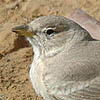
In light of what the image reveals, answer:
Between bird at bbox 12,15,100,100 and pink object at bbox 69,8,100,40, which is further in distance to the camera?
pink object at bbox 69,8,100,40

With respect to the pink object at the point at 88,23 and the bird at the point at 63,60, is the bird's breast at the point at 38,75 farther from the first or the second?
the pink object at the point at 88,23

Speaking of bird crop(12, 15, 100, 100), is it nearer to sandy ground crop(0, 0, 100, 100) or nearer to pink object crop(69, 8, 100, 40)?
sandy ground crop(0, 0, 100, 100)

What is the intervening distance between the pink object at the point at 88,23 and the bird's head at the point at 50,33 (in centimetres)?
133

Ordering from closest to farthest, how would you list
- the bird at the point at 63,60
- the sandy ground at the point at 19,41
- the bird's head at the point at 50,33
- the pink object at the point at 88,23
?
the bird at the point at 63,60
the bird's head at the point at 50,33
the sandy ground at the point at 19,41
the pink object at the point at 88,23

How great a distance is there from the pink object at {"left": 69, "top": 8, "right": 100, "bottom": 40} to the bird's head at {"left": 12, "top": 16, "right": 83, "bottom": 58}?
1.33 metres

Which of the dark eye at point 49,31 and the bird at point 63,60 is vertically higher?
the dark eye at point 49,31

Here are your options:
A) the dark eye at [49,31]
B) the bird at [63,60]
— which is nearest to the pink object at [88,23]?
the bird at [63,60]

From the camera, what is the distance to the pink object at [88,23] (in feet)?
19.6

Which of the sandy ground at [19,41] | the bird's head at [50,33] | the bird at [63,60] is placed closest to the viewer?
the bird at [63,60]

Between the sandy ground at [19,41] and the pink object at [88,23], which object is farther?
the pink object at [88,23]

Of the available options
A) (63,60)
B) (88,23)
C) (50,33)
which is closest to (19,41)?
(88,23)

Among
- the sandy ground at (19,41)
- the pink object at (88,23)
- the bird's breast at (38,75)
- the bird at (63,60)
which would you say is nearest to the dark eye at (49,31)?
the bird at (63,60)

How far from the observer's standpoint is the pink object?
19.6 ft

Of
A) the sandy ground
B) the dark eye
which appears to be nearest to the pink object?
the sandy ground
